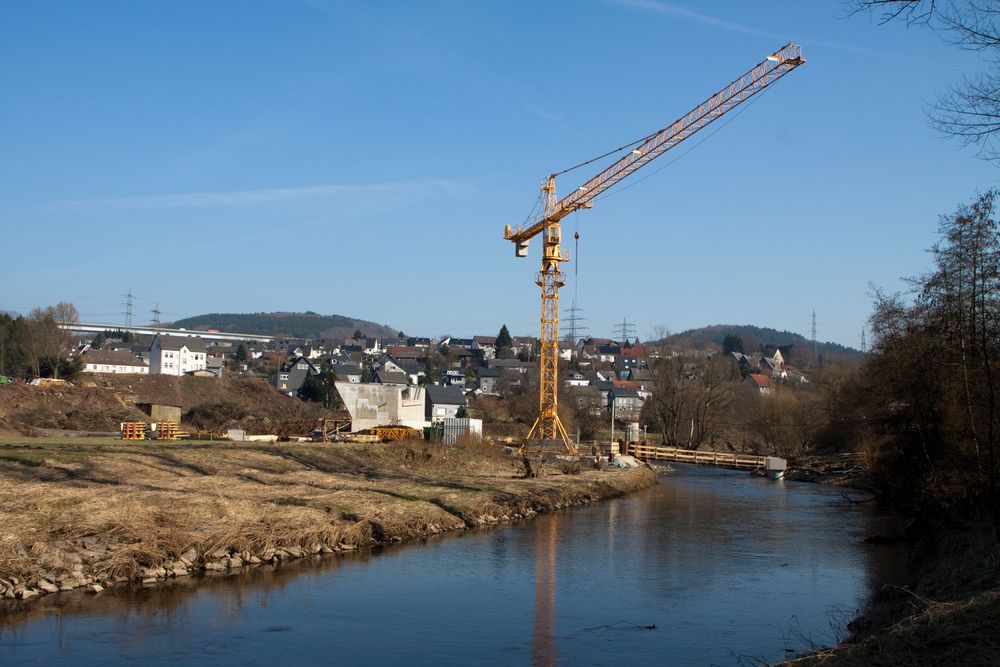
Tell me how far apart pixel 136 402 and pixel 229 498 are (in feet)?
154

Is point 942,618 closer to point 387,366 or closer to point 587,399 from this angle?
point 587,399

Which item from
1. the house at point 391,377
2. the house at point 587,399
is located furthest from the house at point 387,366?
the house at point 587,399

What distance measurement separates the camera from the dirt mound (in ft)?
156

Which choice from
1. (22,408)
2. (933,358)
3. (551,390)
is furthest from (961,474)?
(22,408)

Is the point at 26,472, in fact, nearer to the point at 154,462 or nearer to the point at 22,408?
the point at 154,462

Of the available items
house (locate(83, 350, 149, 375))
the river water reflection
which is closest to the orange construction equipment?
the river water reflection

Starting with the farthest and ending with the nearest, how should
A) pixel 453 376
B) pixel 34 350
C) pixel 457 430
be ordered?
pixel 453 376 < pixel 34 350 < pixel 457 430

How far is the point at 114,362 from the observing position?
111 meters

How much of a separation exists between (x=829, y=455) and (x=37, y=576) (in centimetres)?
5564

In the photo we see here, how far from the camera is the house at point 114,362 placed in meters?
108

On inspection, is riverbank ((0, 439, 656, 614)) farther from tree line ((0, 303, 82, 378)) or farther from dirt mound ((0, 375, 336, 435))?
tree line ((0, 303, 82, 378))

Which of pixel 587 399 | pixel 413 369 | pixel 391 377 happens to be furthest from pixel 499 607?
pixel 413 369

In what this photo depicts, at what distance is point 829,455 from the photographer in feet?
203

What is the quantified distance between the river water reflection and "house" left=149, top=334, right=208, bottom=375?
100114mm
